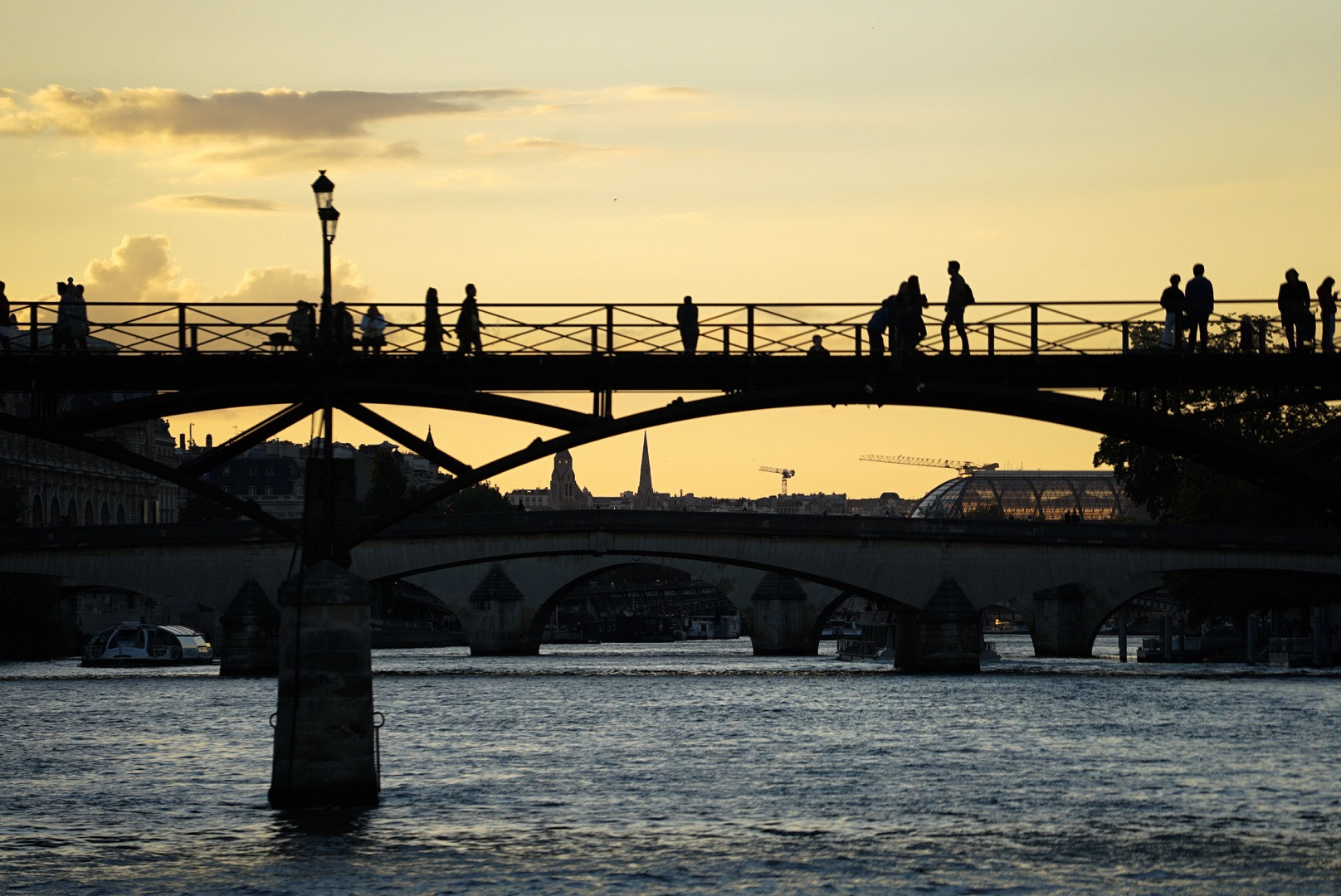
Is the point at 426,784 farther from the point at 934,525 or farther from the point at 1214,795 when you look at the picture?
the point at 934,525

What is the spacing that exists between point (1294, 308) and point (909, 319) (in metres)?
6.30

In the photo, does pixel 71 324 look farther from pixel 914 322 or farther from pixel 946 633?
pixel 946 633

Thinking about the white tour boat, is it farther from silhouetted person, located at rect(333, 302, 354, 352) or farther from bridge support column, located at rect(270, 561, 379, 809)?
bridge support column, located at rect(270, 561, 379, 809)

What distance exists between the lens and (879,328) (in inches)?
1444

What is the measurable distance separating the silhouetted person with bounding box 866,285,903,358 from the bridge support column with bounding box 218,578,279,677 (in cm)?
5332

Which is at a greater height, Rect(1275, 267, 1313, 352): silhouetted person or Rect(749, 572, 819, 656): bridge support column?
Rect(1275, 267, 1313, 352): silhouetted person

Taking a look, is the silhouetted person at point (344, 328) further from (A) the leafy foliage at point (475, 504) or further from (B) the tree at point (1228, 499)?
(A) the leafy foliage at point (475, 504)

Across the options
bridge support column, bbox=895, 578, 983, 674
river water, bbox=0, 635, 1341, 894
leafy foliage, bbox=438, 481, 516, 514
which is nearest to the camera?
river water, bbox=0, 635, 1341, 894

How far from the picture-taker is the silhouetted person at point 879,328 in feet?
120

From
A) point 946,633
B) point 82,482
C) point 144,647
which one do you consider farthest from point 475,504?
point 946,633

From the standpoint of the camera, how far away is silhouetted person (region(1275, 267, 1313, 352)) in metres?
36.7

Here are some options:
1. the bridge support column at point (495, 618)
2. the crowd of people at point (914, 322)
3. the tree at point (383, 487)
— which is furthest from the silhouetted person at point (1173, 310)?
the tree at point (383, 487)

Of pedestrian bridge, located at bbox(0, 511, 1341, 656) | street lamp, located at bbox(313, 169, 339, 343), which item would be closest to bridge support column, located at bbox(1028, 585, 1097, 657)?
pedestrian bridge, located at bbox(0, 511, 1341, 656)

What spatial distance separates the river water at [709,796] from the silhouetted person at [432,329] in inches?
293
